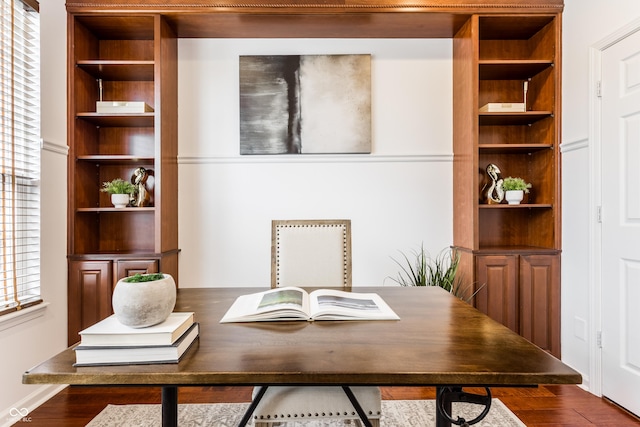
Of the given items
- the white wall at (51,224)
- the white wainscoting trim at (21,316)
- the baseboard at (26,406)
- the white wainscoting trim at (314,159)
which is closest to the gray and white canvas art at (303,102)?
the white wainscoting trim at (314,159)

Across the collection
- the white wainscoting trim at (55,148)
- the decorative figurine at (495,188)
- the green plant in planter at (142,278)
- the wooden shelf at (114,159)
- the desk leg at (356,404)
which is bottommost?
the desk leg at (356,404)

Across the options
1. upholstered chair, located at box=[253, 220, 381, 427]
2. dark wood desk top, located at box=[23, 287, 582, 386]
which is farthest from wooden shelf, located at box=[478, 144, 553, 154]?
dark wood desk top, located at box=[23, 287, 582, 386]

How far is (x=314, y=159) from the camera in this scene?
9.82 ft

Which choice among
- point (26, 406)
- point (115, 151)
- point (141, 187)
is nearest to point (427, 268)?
point (141, 187)

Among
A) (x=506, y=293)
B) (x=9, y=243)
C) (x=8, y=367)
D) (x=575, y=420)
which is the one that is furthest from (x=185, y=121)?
(x=575, y=420)

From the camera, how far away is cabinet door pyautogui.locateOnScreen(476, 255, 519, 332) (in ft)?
8.54

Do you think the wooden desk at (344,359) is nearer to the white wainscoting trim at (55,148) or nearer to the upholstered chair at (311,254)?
the upholstered chair at (311,254)

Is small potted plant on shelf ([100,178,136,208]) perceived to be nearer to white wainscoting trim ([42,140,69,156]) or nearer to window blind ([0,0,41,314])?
white wainscoting trim ([42,140,69,156])

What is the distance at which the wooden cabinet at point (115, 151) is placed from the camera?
2549 millimetres

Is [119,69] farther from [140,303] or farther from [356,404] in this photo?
[356,404]

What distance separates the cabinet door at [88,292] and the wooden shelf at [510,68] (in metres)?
2.95

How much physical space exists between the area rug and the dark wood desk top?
1.08m

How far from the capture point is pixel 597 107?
2291 millimetres

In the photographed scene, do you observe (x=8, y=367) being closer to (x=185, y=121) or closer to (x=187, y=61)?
(x=185, y=121)
